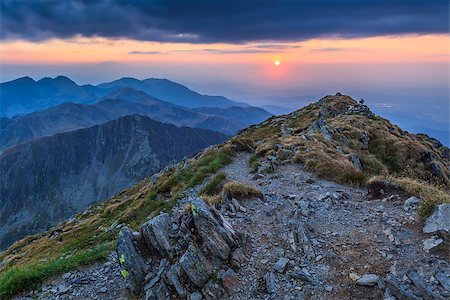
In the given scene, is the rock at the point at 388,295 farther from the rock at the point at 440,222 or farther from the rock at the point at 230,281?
the rock at the point at 230,281

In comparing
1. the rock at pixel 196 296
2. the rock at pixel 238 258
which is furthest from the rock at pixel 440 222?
the rock at pixel 196 296

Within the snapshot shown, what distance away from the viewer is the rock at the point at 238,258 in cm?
1303

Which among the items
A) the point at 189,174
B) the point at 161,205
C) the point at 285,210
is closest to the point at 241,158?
the point at 189,174

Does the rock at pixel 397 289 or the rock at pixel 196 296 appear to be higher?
the rock at pixel 397 289

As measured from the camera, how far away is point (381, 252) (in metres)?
12.8

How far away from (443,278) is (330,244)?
4294mm

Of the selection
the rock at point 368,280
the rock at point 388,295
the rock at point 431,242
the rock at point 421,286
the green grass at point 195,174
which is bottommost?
the green grass at point 195,174

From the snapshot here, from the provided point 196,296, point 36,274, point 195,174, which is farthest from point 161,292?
point 195,174

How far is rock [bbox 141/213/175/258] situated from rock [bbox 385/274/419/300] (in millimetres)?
8723

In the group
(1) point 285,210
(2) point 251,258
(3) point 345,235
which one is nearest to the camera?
(2) point 251,258

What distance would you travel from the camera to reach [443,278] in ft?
35.3

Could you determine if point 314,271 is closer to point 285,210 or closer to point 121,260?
point 285,210

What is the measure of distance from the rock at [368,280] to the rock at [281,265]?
2.86m

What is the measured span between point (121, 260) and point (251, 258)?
19.1ft
